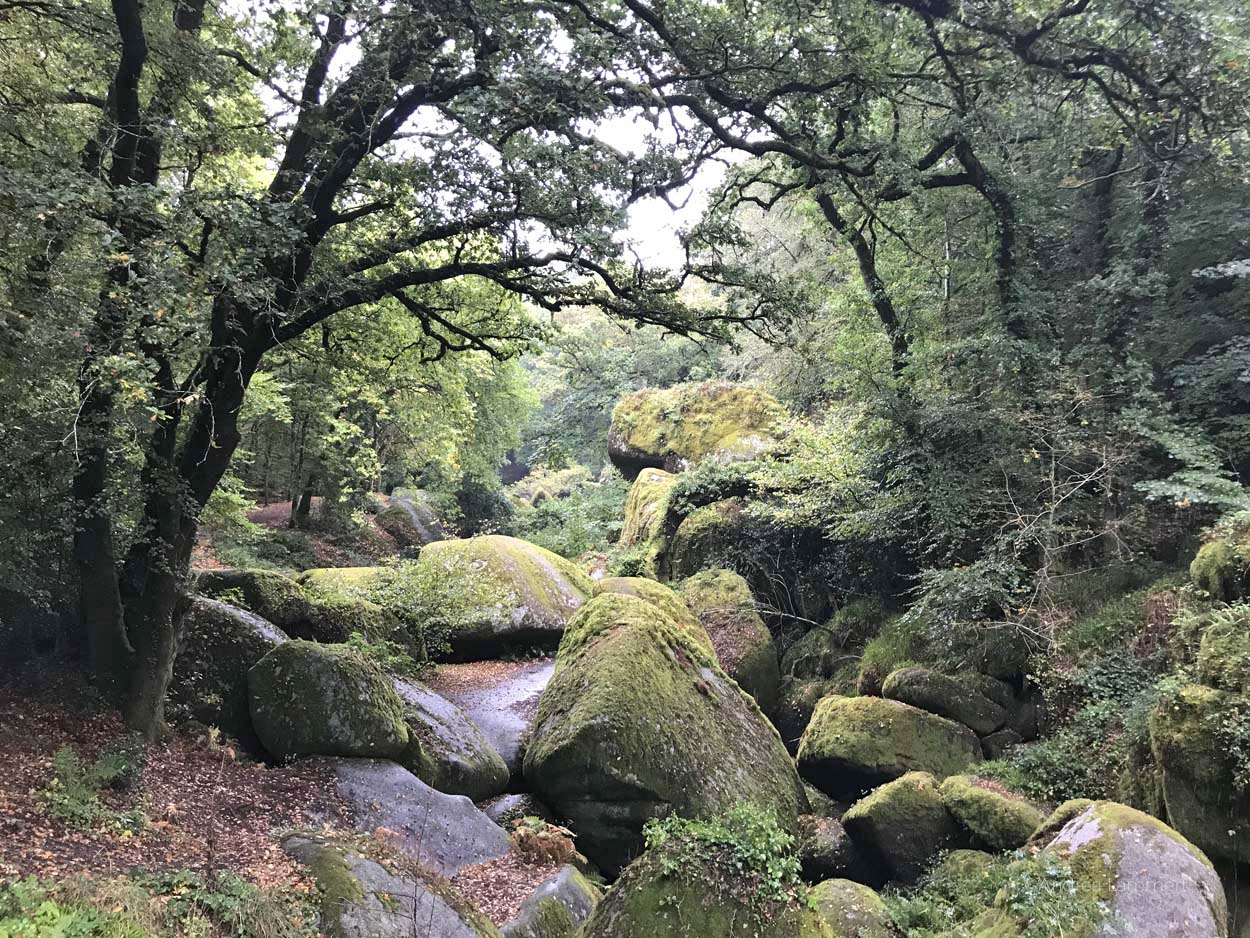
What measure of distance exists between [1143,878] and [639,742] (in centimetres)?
430

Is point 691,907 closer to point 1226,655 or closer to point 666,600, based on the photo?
point 1226,655

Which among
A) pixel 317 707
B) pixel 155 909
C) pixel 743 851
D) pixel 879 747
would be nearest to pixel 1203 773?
pixel 879 747

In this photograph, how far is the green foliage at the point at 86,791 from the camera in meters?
4.79

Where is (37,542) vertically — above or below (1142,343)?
below

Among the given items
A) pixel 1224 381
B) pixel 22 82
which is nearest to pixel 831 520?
pixel 1224 381

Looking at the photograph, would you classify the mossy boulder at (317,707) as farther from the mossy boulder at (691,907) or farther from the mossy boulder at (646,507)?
the mossy boulder at (646,507)

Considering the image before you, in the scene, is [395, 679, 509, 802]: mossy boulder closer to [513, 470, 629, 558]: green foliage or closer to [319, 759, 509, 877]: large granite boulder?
[319, 759, 509, 877]: large granite boulder

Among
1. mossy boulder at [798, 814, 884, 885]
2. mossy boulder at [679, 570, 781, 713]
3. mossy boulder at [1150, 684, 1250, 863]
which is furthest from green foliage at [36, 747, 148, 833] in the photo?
mossy boulder at [1150, 684, 1250, 863]

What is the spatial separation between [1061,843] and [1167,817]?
155cm

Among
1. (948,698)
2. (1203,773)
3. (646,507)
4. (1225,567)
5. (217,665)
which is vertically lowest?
(217,665)

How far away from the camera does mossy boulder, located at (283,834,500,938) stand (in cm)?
438

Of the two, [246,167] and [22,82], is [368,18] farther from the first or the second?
[246,167]

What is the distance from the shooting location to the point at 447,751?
826cm

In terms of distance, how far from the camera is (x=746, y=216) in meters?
24.1
